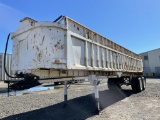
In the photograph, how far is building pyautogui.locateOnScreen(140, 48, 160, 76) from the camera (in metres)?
40.8

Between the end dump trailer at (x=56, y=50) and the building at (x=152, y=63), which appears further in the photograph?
the building at (x=152, y=63)

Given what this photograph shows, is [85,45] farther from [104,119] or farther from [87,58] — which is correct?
[104,119]

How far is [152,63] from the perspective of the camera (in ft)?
139

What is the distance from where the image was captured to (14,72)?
593cm

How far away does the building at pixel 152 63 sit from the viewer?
40750 mm

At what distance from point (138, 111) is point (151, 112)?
467 mm

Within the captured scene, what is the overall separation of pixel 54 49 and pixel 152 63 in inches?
1624

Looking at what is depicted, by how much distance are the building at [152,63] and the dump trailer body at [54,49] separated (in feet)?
123

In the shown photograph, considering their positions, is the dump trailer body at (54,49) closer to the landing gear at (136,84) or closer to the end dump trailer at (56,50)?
the end dump trailer at (56,50)

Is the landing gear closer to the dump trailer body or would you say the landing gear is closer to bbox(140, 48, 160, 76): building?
the dump trailer body

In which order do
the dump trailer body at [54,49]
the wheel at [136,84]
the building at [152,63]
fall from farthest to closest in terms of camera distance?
the building at [152,63] < the wheel at [136,84] < the dump trailer body at [54,49]

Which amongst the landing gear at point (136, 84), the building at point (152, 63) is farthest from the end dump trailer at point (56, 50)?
the building at point (152, 63)

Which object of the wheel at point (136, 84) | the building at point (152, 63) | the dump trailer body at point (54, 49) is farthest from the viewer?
the building at point (152, 63)

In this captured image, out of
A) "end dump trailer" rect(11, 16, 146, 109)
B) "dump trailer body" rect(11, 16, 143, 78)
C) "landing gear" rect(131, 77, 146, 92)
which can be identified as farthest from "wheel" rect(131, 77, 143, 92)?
"dump trailer body" rect(11, 16, 143, 78)
